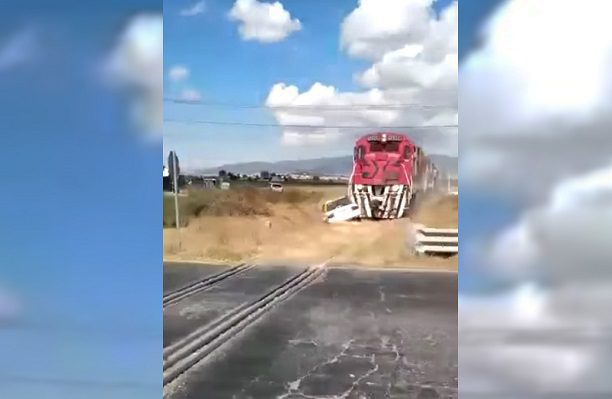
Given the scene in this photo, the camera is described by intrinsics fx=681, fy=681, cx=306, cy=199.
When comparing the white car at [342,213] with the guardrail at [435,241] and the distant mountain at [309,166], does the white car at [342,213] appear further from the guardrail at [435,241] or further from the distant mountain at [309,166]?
the guardrail at [435,241]

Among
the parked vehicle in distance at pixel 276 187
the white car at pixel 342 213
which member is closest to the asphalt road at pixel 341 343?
the white car at pixel 342 213

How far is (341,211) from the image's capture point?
3398 millimetres

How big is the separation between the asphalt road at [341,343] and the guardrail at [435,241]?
12cm

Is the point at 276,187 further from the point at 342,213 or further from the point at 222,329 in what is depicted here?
the point at 222,329

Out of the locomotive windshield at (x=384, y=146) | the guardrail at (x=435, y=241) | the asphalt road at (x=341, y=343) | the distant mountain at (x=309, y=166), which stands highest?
the locomotive windshield at (x=384, y=146)

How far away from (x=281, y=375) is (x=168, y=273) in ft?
2.50

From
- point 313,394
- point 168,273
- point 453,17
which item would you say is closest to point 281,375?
point 313,394

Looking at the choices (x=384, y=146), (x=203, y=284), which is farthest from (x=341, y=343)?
(x=384, y=146)

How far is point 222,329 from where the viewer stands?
3395 mm

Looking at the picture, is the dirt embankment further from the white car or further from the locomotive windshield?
the locomotive windshield

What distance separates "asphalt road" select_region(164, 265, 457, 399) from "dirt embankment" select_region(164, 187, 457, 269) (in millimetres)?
88

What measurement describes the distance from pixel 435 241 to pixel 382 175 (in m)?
0.42

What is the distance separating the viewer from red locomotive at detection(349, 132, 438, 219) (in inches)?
128

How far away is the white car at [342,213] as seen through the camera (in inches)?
133
